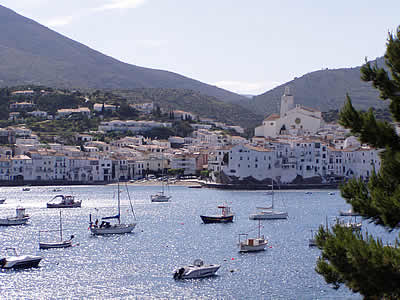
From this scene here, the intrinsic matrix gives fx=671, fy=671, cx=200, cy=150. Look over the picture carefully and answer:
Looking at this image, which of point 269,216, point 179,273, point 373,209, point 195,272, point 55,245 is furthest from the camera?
point 269,216

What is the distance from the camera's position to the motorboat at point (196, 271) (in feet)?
82.2

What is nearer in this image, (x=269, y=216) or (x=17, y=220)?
(x=17, y=220)

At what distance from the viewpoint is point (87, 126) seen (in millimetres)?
110250

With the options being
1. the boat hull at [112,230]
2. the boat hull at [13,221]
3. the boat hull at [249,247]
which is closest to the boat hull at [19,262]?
the boat hull at [249,247]

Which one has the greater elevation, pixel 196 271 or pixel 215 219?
pixel 215 219

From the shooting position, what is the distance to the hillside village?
7644cm

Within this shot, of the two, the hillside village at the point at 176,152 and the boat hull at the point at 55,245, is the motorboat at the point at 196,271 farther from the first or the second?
the hillside village at the point at 176,152

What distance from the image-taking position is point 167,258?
29.7 m

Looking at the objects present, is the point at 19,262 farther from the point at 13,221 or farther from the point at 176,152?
the point at 176,152

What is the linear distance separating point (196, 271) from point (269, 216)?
808 inches

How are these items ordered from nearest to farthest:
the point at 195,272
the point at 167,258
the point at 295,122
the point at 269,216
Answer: the point at 195,272
the point at 167,258
the point at 269,216
the point at 295,122

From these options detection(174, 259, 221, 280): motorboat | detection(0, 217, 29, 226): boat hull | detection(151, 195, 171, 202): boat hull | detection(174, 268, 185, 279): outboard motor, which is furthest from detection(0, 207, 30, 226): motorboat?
detection(174, 268, 185, 279): outboard motor

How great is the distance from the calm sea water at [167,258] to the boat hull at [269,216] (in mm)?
598

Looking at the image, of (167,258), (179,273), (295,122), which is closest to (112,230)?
(167,258)
